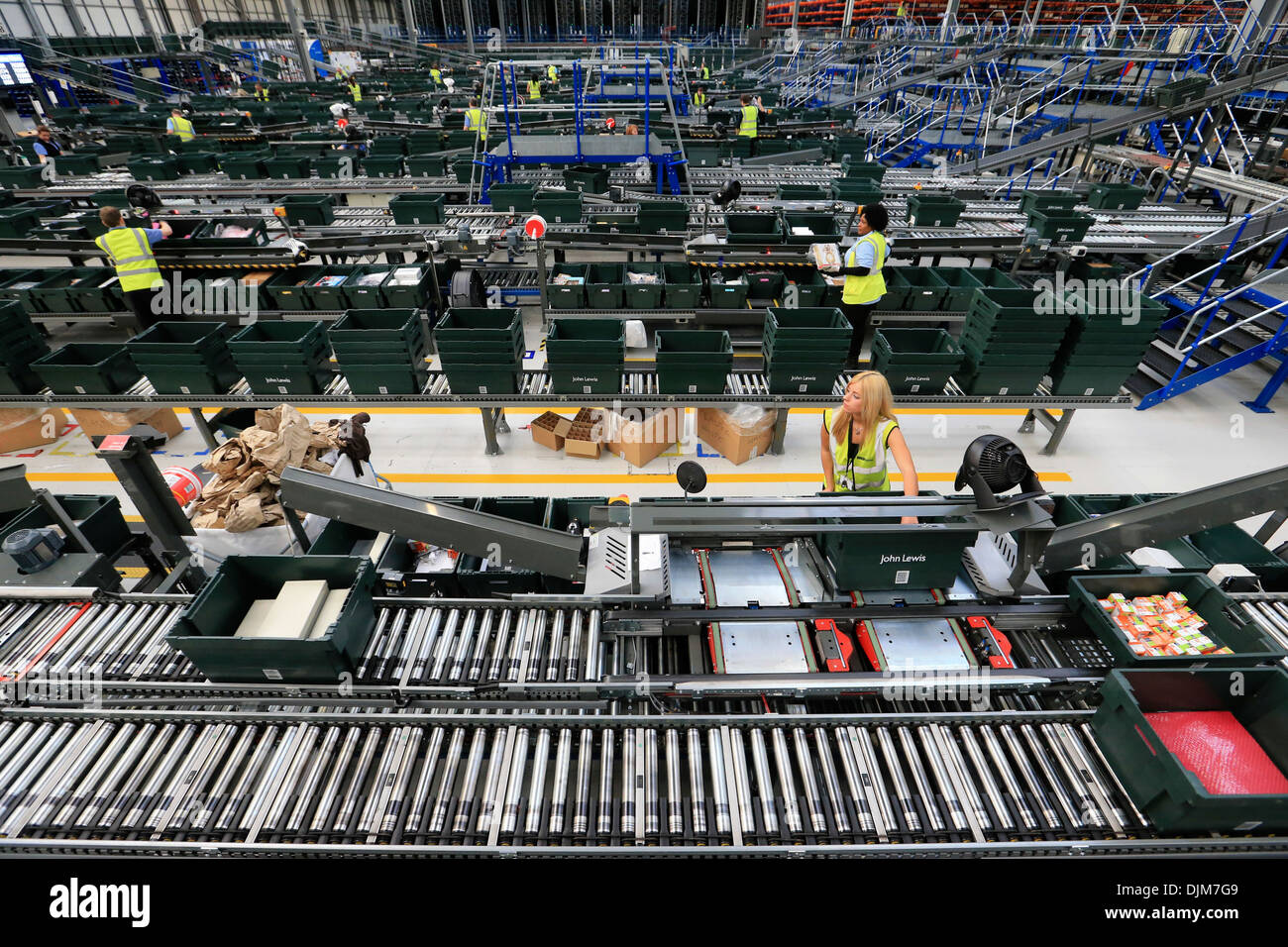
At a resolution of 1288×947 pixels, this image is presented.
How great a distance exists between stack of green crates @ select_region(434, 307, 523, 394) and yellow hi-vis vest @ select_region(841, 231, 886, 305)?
11.8 ft

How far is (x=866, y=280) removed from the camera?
257 inches

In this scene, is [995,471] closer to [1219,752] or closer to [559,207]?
[1219,752]

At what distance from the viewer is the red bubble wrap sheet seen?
8.11ft

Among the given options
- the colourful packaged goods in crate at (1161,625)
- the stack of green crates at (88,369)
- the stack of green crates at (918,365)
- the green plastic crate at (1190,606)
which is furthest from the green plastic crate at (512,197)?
the colourful packaged goods in crate at (1161,625)

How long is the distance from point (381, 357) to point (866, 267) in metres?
5.11

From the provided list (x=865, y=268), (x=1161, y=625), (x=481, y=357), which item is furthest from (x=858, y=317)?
(x=1161, y=625)

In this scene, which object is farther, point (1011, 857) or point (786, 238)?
point (786, 238)

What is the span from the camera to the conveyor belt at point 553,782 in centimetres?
241

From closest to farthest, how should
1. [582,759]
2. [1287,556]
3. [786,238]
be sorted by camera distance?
[582,759], [1287,556], [786,238]
